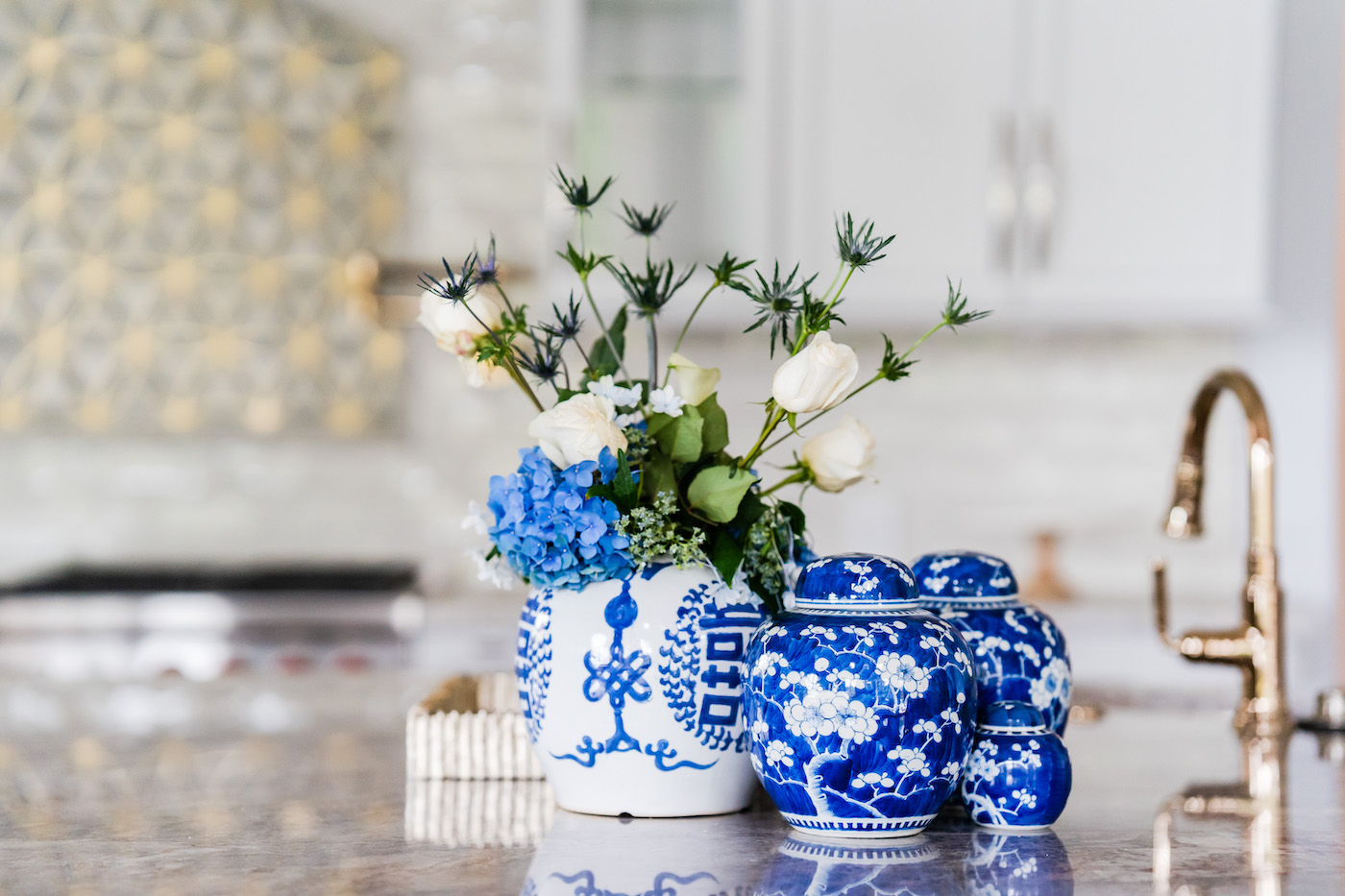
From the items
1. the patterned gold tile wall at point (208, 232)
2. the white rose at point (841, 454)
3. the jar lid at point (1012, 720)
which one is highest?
the patterned gold tile wall at point (208, 232)

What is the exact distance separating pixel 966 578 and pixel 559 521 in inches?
14.8

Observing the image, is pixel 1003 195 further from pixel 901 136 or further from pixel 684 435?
pixel 684 435

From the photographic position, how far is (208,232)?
11.0 ft

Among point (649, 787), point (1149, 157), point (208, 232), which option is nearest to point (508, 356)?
point (649, 787)

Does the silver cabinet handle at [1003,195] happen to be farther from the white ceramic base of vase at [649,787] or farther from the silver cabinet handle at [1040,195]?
the white ceramic base of vase at [649,787]

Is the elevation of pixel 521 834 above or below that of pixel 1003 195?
below

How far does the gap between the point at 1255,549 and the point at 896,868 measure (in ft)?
2.66

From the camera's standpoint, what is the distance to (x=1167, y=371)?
330cm

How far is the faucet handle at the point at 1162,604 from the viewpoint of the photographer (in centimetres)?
152

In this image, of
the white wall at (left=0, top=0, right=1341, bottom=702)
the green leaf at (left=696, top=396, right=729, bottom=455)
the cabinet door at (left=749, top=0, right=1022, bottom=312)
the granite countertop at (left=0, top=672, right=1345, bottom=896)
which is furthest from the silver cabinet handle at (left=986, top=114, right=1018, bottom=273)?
the green leaf at (left=696, top=396, right=729, bottom=455)

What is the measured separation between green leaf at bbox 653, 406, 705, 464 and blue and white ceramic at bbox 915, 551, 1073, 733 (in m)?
0.25

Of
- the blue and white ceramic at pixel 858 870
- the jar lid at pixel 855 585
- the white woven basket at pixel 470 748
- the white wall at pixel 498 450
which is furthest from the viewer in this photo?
the white wall at pixel 498 450

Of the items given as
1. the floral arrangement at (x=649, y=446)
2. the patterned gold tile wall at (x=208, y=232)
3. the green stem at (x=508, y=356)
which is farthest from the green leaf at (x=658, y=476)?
the patterned gold tile wall at (x=208, y=232)

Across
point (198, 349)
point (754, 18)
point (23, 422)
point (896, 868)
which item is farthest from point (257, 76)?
point (896, 868)
